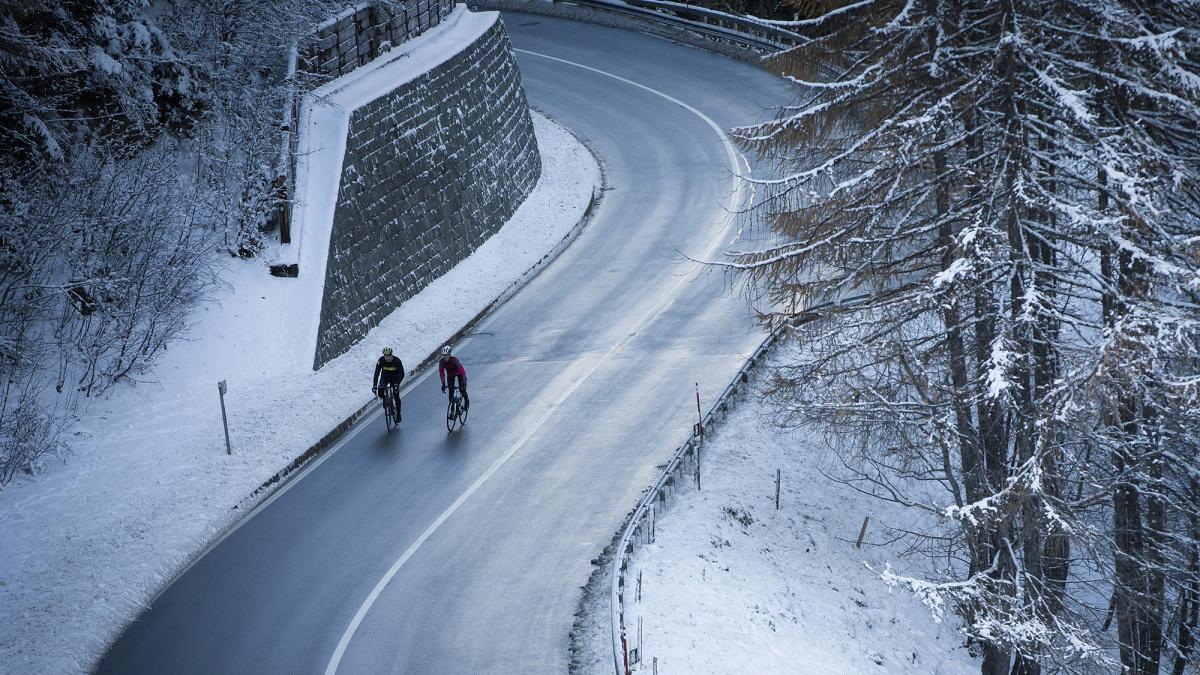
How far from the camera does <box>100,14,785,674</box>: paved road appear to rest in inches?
567

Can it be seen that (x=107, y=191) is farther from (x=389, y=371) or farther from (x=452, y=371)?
(x=452, y=371)

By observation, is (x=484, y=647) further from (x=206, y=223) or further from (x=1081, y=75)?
(x=206, y=223)

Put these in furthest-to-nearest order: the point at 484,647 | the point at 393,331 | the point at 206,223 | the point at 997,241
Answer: the point at 393,331
the point at 206,223
the point at 484,647
the point at 997,241

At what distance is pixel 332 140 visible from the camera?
2484 centimetres

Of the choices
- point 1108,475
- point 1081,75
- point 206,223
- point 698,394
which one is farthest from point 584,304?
point 1081,75

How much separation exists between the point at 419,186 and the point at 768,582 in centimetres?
1385

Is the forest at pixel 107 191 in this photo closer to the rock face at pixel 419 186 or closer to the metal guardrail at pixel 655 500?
the rock face at pixel 419 186

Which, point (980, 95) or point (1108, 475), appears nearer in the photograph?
point (980, 95)

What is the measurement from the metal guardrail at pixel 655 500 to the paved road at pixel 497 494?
55 centimetres

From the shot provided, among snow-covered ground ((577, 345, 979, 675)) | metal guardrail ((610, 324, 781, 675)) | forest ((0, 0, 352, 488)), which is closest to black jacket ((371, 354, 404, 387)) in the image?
forest ((0, 0, 352, 488))

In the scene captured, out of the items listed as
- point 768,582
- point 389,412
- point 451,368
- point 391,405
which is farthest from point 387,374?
point 768,582

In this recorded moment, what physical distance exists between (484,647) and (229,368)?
29.8ft

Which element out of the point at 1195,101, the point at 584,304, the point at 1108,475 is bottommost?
the point at 1108,475

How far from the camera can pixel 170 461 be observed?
60.6ft
